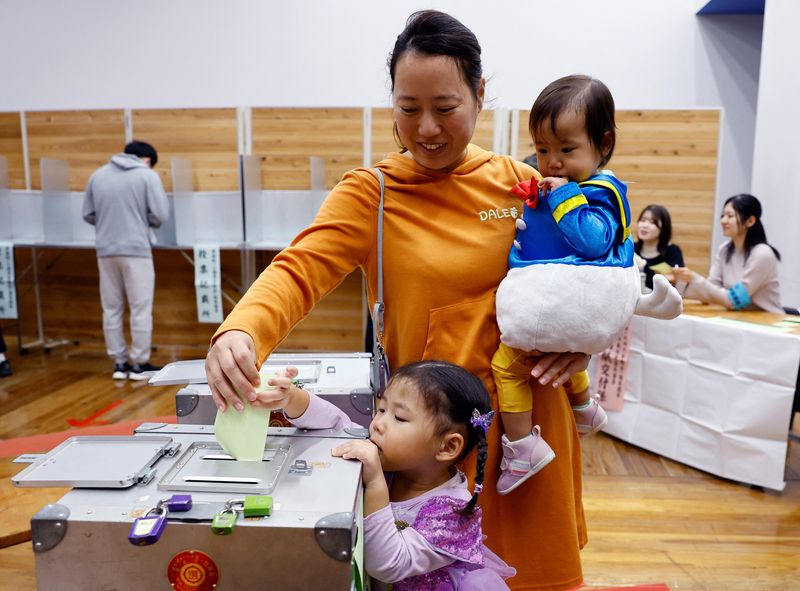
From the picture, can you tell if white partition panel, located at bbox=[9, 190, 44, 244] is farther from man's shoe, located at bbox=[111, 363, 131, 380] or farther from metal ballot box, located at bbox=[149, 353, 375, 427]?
metal ballot box, located at bbox=[149, 353, 375, 427]

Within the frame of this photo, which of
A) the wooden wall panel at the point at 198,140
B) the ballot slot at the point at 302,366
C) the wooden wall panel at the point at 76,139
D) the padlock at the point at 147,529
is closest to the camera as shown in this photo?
the padlock at the point at 147,529

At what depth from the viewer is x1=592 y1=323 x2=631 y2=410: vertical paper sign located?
316 cm

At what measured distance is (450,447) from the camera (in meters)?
0.99

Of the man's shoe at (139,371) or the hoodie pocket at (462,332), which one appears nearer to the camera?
the hoodie pocket at (462,332)

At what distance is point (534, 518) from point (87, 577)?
2.47ft

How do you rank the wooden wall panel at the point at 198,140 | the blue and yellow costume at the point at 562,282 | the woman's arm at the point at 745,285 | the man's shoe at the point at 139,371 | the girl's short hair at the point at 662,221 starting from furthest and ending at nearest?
the wooden wall panel at the point at 198,140 → the man's shoe at the point at 139,371 → the girl's short hair at the point at 662,221 → the woman's arm at the point at 745,285 → the blue and yellow costume at the point at 562,282

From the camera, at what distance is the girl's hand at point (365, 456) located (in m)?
0.82

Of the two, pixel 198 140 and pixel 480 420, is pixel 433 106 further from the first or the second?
pixel 198 140


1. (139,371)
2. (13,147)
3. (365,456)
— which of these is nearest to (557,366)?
(365,456)

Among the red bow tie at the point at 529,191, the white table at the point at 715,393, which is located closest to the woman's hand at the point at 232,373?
the red bow tie at the point at 529,191

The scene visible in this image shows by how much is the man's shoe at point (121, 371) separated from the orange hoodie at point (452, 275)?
3.75 metres

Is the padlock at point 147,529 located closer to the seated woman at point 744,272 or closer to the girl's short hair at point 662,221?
the seated woman at point 744,272

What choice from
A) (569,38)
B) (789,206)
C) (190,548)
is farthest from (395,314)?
(569,38)

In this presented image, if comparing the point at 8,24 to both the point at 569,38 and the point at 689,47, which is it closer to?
the point at 569,38
